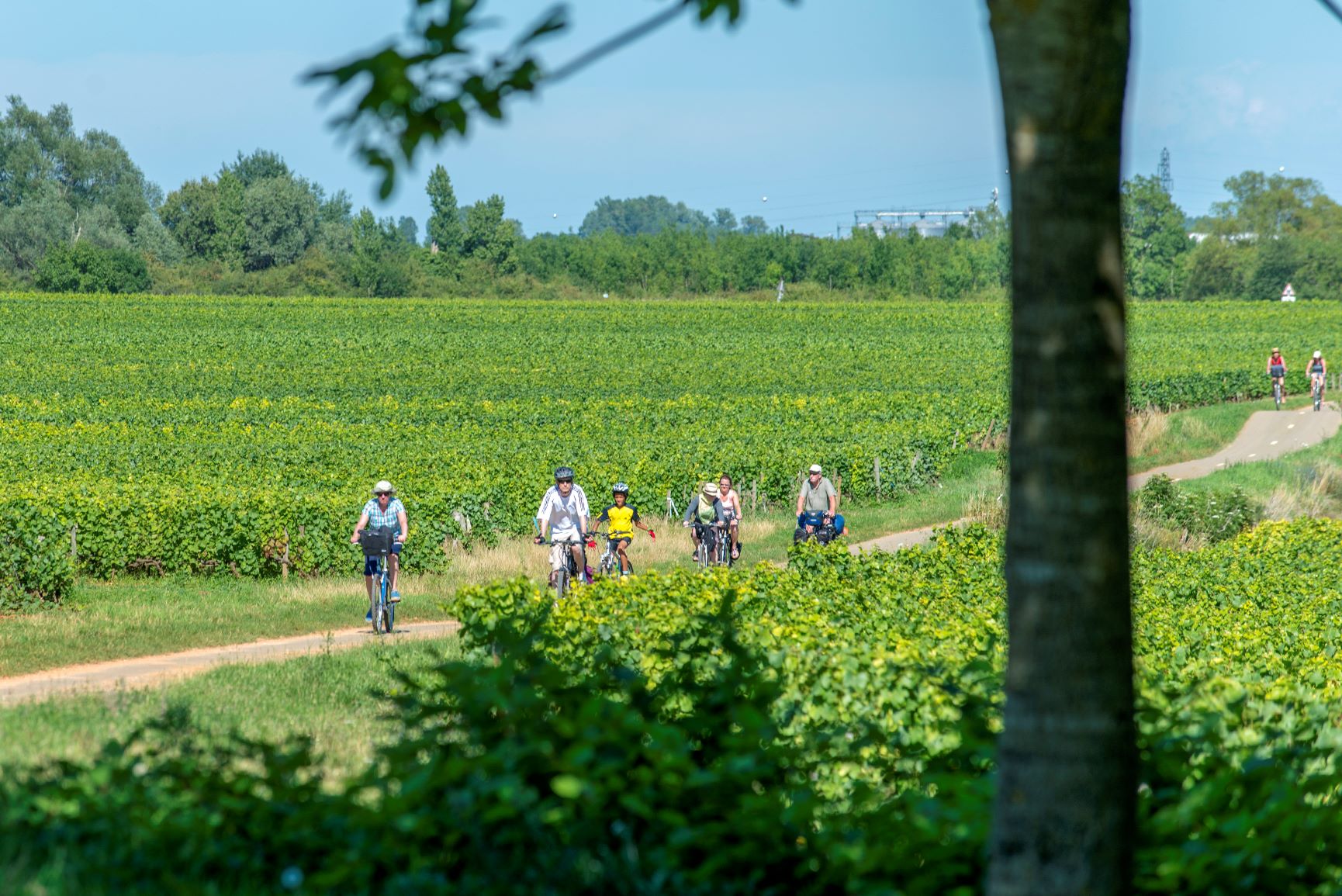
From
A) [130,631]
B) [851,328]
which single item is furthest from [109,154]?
[130,631]

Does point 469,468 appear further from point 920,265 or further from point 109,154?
point 109,154

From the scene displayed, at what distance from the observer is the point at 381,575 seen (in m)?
17.6

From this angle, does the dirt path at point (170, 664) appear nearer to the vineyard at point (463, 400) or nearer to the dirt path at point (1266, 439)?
the vineyard at point (463, 400)

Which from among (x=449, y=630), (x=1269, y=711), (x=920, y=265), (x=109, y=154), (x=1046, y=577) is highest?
(x=109, y=154)

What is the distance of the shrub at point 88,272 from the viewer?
94.4 metres

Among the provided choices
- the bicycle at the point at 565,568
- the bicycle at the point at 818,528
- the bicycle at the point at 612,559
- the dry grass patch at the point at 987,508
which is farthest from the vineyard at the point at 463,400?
the bicycle at the point at 818,528

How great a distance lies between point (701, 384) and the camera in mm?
60469

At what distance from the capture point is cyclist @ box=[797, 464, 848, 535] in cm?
2119

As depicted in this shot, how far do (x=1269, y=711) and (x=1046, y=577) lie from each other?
14.0ft

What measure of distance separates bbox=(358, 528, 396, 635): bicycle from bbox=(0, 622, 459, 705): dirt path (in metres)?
0.20

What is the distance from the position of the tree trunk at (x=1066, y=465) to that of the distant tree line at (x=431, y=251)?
97.9 meters

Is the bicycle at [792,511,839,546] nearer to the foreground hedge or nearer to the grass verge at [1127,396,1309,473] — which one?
the foreground hedge

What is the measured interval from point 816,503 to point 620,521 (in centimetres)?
299

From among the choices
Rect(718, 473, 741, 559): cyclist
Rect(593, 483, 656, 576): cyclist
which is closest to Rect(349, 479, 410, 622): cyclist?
Rect(593, 483, 656, 576): cyclist
